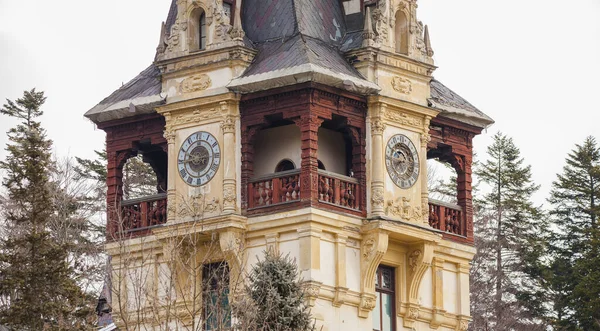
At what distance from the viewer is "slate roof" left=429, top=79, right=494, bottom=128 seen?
209ft

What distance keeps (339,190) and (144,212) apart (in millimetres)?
4893

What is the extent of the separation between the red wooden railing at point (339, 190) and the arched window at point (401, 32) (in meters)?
3.62

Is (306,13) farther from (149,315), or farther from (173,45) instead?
(149,315)

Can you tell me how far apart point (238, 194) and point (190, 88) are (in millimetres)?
2886

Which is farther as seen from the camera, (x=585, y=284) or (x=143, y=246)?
(x=585, y=284)

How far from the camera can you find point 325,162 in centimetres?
6253

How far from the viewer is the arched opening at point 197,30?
62.7 meters

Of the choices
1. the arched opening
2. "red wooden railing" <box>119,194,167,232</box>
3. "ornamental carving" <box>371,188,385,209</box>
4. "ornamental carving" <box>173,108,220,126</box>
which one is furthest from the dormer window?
"ornamental carving" <box>371,188,385,209</box>

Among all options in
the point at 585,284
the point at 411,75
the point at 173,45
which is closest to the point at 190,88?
the point at 173,45

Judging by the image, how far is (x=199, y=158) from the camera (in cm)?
6188

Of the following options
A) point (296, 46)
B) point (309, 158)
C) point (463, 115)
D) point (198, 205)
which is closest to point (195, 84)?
point (296, 46)

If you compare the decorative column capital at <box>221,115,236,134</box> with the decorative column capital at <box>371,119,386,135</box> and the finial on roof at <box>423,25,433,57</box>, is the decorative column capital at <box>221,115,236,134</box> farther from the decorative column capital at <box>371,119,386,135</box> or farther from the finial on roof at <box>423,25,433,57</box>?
the finial on roof at <box>423,25,433,57</box>

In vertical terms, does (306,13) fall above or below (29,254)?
above

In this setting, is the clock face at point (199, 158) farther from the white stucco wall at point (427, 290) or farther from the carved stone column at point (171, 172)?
the white stucco wall at point (427, 290)
